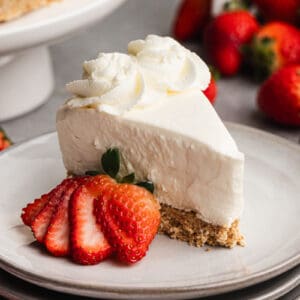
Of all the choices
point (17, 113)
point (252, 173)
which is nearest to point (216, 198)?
point (252, 173)

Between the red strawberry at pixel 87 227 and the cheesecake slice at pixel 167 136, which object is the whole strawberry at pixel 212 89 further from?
the red strawberry at pixel 87 227

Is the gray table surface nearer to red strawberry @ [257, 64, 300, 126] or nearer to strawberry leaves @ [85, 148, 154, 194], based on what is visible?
red strawberry @ [257, 64, 300, 126]

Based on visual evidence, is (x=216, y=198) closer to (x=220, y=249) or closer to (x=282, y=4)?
(x=220, y=249)

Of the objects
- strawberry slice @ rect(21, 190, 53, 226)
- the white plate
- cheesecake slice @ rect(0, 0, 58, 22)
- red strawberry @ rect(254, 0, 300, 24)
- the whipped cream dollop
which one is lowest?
red strawberry @ rect(254, 0, 300, 24)

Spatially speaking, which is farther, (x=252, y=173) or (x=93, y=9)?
(x=93, y=9)

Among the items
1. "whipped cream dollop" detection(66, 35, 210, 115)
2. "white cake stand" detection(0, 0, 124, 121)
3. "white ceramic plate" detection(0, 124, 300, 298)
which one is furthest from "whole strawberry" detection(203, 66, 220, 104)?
"whipped cream dollop" detection(66, 35, 210, 115)

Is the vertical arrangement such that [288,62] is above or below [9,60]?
below
